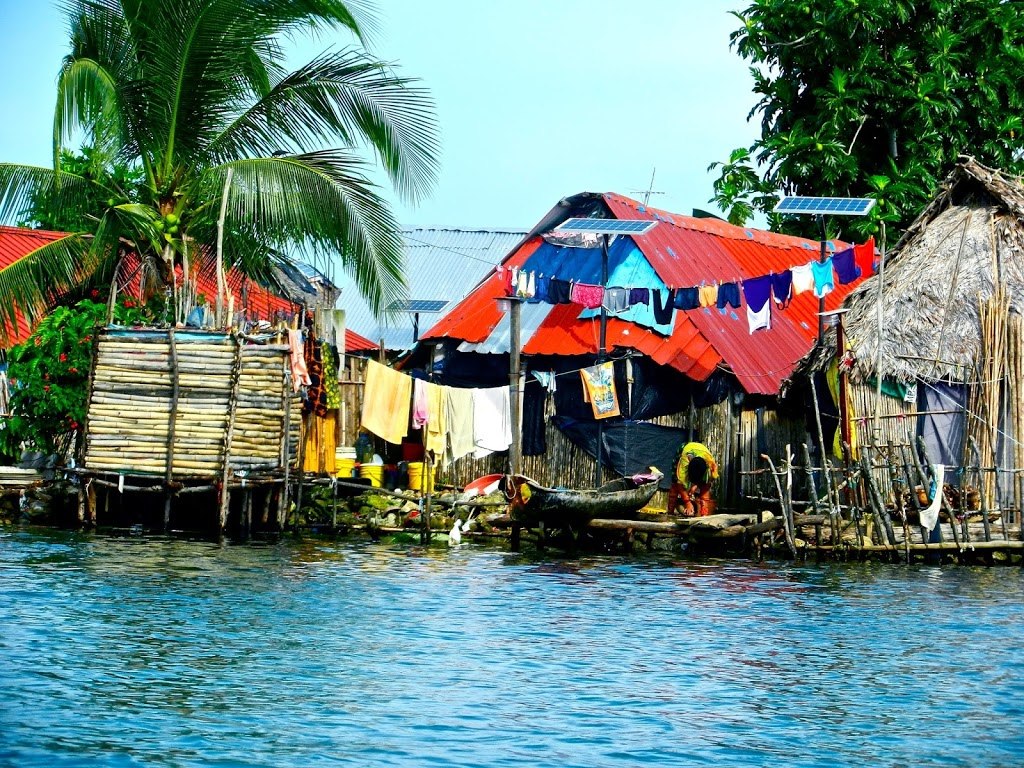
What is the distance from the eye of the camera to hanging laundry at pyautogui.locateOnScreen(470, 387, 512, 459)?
24.3 m

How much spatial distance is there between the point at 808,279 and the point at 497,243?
14758 millimetres

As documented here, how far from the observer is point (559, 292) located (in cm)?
2375

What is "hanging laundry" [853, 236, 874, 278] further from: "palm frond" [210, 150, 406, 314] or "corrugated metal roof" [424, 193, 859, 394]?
"palm frond" [210, 150, 406, 314]

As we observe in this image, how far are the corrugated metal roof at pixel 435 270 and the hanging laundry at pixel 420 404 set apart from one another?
728cm

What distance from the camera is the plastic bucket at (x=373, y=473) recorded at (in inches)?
977

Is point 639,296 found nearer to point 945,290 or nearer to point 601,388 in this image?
point 601,388

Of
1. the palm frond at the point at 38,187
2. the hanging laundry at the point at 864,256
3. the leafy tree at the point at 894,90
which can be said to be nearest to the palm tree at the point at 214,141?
the palm frond at the point at 38,187

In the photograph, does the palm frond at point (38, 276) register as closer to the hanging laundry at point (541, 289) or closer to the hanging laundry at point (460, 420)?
the hanging laundry at point (460, 420)

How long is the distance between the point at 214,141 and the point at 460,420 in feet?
19.6

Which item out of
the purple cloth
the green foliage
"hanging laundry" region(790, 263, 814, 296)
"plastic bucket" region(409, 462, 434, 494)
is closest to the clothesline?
the purple cloth

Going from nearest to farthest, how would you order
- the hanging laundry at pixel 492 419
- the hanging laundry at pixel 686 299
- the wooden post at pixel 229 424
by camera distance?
the wooden post at pixel 229 424 → the hanging laundry at pixel 686 299 → the hanging laundry at pixel 492 419

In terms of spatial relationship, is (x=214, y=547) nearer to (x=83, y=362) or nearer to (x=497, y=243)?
(x=83, y=362)

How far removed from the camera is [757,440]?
24.1 metres

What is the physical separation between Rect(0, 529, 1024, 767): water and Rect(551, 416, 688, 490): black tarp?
4409mm
